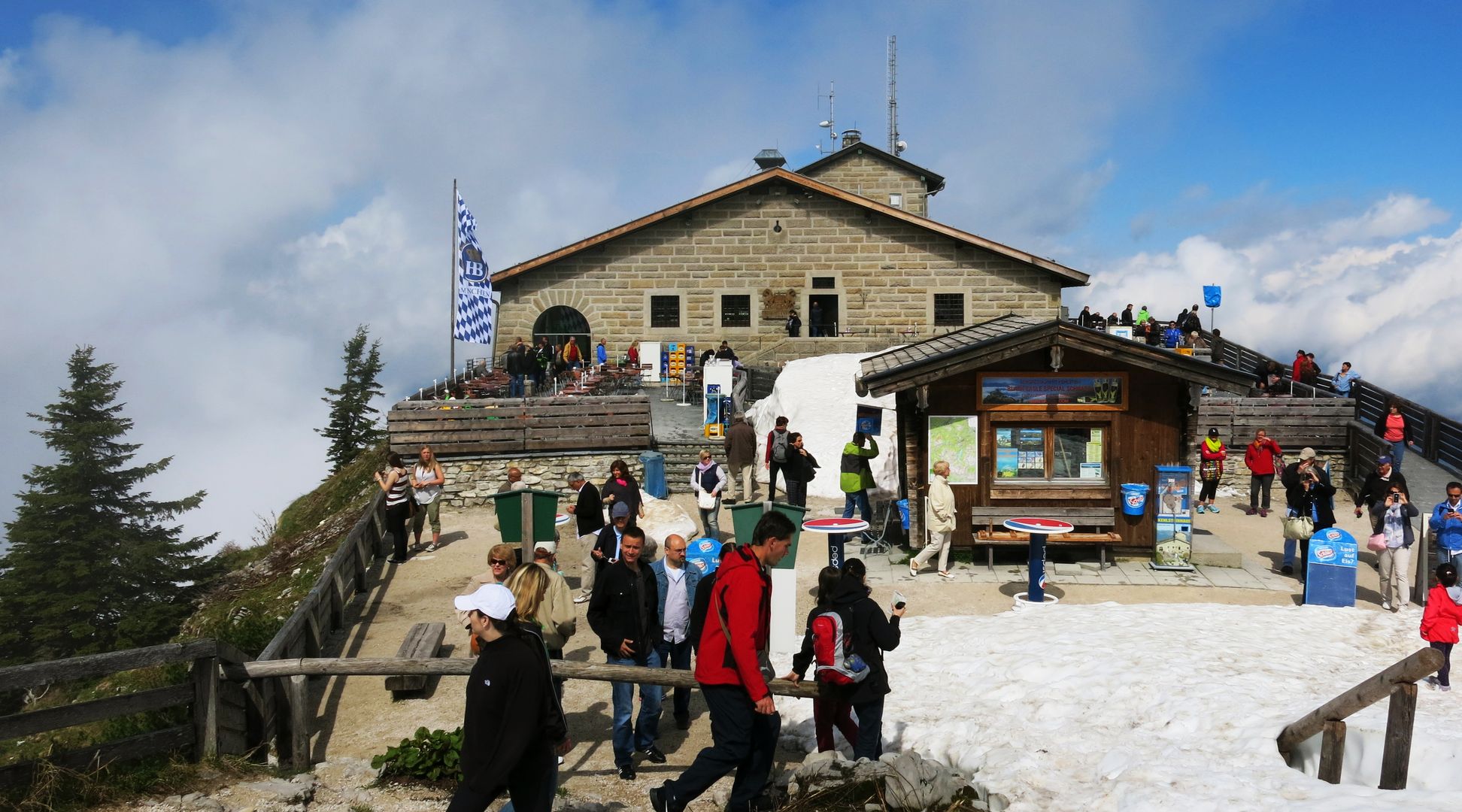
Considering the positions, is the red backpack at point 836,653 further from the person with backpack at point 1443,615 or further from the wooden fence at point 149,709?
the person with backpack at point 1443,615

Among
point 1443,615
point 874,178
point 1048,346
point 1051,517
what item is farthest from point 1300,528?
point 874,178

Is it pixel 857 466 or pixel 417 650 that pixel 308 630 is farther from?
pixel 857 466

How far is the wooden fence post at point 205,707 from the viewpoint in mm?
7242

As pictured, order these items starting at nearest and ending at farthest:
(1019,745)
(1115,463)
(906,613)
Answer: (1019,745) → (906,613) → (1115,463)

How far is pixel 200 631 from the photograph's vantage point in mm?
16797

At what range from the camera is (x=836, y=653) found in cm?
653

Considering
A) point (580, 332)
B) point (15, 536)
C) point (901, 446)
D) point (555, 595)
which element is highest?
point (580, 332)

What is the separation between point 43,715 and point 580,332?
85.0 feet

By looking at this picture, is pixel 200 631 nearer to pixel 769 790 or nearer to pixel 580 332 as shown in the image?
pixel 769 790

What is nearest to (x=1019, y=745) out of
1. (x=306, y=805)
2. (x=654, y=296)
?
(x=306, y=805)

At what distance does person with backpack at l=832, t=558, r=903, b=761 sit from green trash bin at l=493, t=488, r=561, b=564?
24.8 ft

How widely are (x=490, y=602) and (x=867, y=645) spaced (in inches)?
104

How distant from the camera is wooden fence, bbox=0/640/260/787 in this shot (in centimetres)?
634

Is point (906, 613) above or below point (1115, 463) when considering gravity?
below
